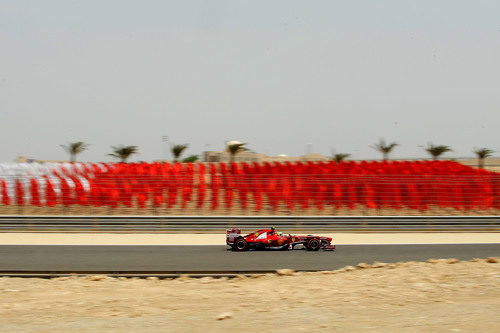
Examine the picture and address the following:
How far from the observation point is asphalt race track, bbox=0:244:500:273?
11.0m

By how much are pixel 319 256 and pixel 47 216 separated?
10.8 meters

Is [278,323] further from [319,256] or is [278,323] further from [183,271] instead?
[319,256]

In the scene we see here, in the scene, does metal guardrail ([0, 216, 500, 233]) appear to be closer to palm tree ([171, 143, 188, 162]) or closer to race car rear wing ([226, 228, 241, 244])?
race car rear wing ([226, 228, 241, 244])

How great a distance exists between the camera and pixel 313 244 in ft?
43.8

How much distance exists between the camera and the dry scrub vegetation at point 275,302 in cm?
647

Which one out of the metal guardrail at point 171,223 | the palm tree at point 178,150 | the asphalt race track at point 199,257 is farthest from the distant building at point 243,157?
the asphalt race track at point 199,257

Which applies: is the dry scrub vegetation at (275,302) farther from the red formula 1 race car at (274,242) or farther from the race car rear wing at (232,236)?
the race car rear wing at (232,236)

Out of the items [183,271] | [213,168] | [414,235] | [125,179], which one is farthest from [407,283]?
[213,168]

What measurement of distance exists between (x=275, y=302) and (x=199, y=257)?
16.3 ft

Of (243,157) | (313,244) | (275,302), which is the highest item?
(243,157)

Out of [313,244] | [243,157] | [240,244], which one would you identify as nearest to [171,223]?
[240,244]

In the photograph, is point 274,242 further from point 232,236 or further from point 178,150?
point 178,150

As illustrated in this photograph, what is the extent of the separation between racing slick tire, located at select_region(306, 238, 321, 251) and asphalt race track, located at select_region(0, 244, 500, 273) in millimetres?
216

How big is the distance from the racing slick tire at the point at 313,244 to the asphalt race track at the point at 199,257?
0.22m
